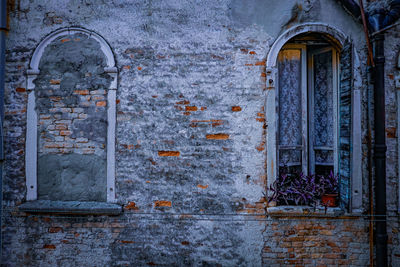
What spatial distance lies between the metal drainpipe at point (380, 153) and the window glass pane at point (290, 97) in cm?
94

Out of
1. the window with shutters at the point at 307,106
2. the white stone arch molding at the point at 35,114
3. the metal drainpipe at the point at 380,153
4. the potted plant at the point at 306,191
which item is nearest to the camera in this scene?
the metal drainpipe at the point at 380,153

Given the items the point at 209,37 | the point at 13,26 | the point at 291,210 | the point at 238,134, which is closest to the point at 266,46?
the point at 209,37

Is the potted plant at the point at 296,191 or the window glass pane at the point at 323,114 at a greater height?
the window glass pane at the point at 323,114

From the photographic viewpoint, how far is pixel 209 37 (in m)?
3.23

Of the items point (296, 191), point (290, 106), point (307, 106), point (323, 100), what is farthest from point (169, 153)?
point (323, 100)

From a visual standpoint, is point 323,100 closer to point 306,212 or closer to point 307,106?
point 307,106

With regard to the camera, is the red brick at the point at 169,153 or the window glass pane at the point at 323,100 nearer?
the red brick at the point at 169,153

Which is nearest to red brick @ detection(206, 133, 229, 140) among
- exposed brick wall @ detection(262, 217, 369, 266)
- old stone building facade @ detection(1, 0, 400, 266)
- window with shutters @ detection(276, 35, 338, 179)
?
old stone building facade @ detection(1, 0, 400, 266)

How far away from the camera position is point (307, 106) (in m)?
3.44

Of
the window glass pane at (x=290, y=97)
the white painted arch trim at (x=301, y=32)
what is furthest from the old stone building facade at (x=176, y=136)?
the window glass pane at (x=290, y=97)

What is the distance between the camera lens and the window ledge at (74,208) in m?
3.15

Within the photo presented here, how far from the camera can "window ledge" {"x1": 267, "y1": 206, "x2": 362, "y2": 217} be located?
3068 millimetres

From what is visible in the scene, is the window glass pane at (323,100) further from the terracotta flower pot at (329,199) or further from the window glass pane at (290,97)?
the terracotta flower pot at (329,199)

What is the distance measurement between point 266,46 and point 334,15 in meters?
1.04
